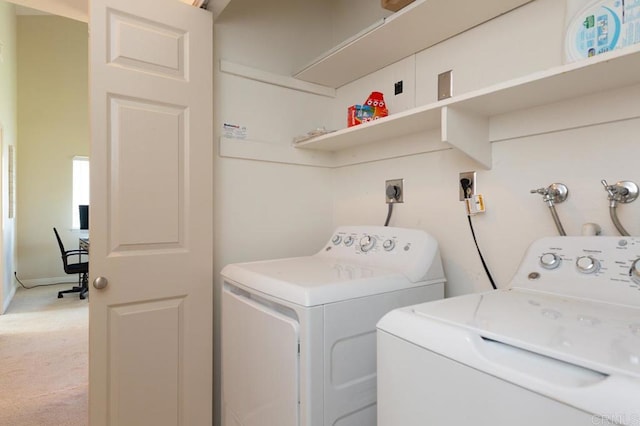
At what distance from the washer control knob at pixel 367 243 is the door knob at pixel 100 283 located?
1023mm

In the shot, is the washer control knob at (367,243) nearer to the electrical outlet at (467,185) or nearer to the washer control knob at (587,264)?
the electrical outlet at (467,185)

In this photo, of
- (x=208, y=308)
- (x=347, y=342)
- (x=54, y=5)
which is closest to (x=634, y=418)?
(x=347, y=342)

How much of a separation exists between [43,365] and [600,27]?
3583mm

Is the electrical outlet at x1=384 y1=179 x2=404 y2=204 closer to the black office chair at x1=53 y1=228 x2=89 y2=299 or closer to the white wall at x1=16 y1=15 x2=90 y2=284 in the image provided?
the black office chair at x1=53 y1=228 x2=89 y2=299

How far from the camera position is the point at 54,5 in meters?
1.58

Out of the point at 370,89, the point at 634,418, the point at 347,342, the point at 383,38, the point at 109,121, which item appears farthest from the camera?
the point at 370,89

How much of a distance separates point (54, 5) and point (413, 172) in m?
1.79

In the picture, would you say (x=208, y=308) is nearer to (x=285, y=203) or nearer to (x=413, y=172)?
(x=285, y=203)

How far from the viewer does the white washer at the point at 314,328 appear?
992 mm

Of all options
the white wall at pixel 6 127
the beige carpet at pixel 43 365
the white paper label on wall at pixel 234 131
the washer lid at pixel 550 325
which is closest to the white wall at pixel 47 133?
the white wall at pixel 6 127

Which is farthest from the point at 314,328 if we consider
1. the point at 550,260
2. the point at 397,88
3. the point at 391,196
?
the point at 397,88

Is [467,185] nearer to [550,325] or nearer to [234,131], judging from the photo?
[550,325]

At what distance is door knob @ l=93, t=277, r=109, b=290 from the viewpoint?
1.32 m

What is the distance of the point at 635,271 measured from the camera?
2.75 ft
